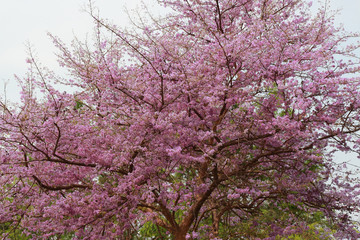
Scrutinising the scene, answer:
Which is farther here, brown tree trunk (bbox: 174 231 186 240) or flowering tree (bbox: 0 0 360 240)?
brown tree trunk (bbox: 174 231 186 240)

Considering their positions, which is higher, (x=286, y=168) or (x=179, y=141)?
(x=286, y=168)

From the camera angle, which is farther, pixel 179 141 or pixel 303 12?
pixel 303 12

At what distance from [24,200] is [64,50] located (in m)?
3.90

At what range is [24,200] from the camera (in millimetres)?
7785

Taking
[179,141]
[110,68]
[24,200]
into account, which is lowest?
[24,200]

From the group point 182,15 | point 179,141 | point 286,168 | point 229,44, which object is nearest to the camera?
point 229,44

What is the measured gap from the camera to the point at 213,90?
281 inches

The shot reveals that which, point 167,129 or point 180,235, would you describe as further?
point 180,235

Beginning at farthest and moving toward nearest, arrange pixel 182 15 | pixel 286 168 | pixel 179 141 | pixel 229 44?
pixel 182 15, pixel 286 168, pixel 179 141, pixel 229 44

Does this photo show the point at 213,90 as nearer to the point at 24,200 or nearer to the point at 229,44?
the point at 229,44

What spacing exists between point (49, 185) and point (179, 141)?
3042mm

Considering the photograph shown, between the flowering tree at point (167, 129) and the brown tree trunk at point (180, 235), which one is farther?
the brown tree trunk at point (180, 235)

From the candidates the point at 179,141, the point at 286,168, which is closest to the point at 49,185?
the point at 179,141

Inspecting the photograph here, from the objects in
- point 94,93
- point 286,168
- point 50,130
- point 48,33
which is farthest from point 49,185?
point 286,168
